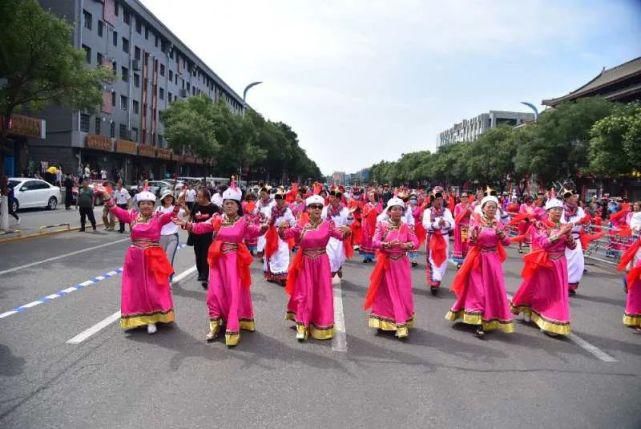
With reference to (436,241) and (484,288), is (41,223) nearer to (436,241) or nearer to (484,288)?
(436,241)

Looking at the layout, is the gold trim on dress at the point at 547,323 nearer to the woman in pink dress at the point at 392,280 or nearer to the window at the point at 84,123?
the woman in pink dress at the point at 392,280

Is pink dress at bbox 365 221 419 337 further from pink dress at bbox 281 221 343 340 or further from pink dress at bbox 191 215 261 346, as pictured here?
pink dress at bbox 191 215 261 346

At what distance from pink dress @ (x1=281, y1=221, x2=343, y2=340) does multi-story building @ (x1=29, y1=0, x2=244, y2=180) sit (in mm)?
31531

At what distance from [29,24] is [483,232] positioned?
1412 centimetres

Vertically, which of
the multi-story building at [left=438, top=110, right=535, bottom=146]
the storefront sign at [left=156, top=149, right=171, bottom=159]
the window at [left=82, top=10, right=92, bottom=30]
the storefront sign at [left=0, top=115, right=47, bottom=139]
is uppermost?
the multi-story building at [left=438, top=110, right=535, bottom=146]

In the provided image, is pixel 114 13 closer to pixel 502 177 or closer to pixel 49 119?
pixel 49 119

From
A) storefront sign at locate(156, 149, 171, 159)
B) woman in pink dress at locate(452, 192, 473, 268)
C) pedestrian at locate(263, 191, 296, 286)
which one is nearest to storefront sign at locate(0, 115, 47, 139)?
storefront sign at locate(156, 149, 171, 159)

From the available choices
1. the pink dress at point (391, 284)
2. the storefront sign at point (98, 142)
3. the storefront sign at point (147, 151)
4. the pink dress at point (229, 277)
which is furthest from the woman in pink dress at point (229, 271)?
the storefront sign at point (147, 151)

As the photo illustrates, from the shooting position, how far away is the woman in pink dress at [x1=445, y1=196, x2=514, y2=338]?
22.7ft

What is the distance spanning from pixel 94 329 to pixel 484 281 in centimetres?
481

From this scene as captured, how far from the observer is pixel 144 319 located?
650cm

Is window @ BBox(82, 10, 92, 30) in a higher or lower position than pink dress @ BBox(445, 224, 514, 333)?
higher

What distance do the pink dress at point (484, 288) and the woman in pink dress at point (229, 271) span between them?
2.72 meters

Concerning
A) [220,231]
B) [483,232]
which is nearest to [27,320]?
[220,231]
